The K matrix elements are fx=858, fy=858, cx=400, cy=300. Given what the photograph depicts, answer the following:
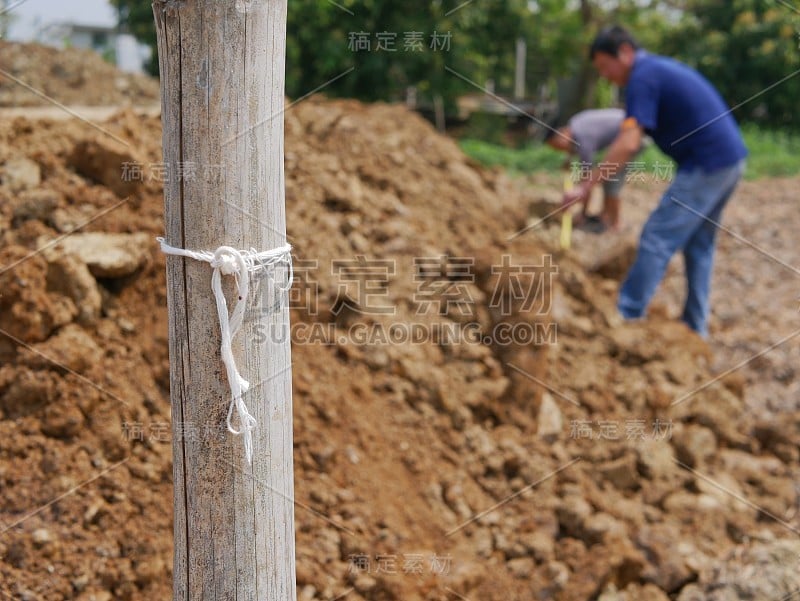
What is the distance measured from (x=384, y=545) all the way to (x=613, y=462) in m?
1.29

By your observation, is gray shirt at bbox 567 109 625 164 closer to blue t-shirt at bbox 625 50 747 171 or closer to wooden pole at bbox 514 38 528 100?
blue t-shirt at bbox 625 50 747 171

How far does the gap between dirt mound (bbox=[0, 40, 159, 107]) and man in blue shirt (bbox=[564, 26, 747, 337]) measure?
339 centimetres

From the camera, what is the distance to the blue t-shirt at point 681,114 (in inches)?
189

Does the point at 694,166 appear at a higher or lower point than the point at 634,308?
higher

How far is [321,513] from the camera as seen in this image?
115 inches

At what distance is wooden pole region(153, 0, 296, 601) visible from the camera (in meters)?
1.73

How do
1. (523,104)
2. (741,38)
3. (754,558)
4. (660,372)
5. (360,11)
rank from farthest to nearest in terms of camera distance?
(523,104) → (741,38) → (360,11) → (660,372) → (754,558)

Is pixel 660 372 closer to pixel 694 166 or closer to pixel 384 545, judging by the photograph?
pixel 694 166

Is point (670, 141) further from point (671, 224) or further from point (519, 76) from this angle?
point (519, 76)

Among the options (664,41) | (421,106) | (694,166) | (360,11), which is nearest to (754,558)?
(694,166)

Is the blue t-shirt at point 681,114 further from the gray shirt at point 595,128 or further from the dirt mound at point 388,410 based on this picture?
the gray shirt at point 595,128

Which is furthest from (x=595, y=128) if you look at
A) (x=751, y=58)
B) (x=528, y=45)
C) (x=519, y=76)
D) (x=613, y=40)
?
(x=519, y=76)

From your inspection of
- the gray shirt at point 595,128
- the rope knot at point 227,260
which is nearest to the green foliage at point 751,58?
the gray shirt at point 595,128

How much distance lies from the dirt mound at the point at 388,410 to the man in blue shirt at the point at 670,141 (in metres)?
0.38
